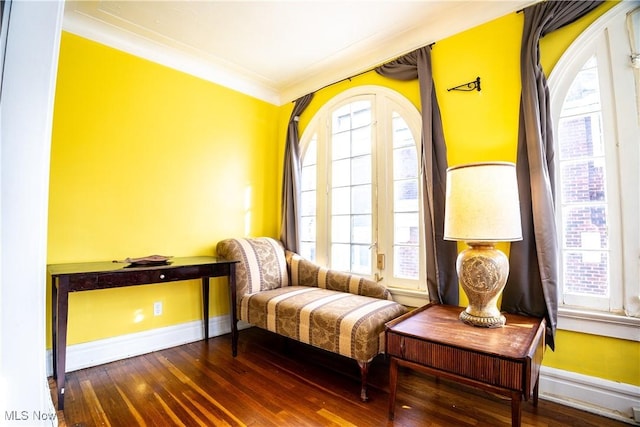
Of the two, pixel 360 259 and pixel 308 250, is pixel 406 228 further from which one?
pixel 308 250

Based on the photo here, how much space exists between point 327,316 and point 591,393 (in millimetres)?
1554

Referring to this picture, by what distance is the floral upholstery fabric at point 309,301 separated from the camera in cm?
195

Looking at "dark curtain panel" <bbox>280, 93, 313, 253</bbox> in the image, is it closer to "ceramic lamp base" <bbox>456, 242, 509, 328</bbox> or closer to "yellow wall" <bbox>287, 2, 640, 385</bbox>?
"yellow wall" <bbox>287, 2, 640, 385</bbox>

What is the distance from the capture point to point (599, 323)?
5.65ft

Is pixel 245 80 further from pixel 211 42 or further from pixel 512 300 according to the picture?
pixel 512 300

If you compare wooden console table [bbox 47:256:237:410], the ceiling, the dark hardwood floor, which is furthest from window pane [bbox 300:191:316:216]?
the dark hardwood floor

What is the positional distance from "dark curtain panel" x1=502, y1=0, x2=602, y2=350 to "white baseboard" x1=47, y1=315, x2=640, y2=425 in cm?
23

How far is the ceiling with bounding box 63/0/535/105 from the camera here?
2.18 metres

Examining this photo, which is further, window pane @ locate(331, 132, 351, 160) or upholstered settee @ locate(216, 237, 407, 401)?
window pane @ locate(331, 132, 351, 160)

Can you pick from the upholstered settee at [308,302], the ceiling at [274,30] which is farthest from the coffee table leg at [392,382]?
the ceiling at [274,30]

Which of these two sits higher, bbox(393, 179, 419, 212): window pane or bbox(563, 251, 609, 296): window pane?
bbox(393, 179, 419, 212): window pane

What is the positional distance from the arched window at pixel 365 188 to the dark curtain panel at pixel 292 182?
10 cm

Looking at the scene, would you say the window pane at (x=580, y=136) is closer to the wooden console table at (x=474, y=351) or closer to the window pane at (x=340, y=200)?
the wooden console table at (x=474, y=351)

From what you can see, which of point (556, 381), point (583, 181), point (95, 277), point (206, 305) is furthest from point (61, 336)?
point (583, 181)
